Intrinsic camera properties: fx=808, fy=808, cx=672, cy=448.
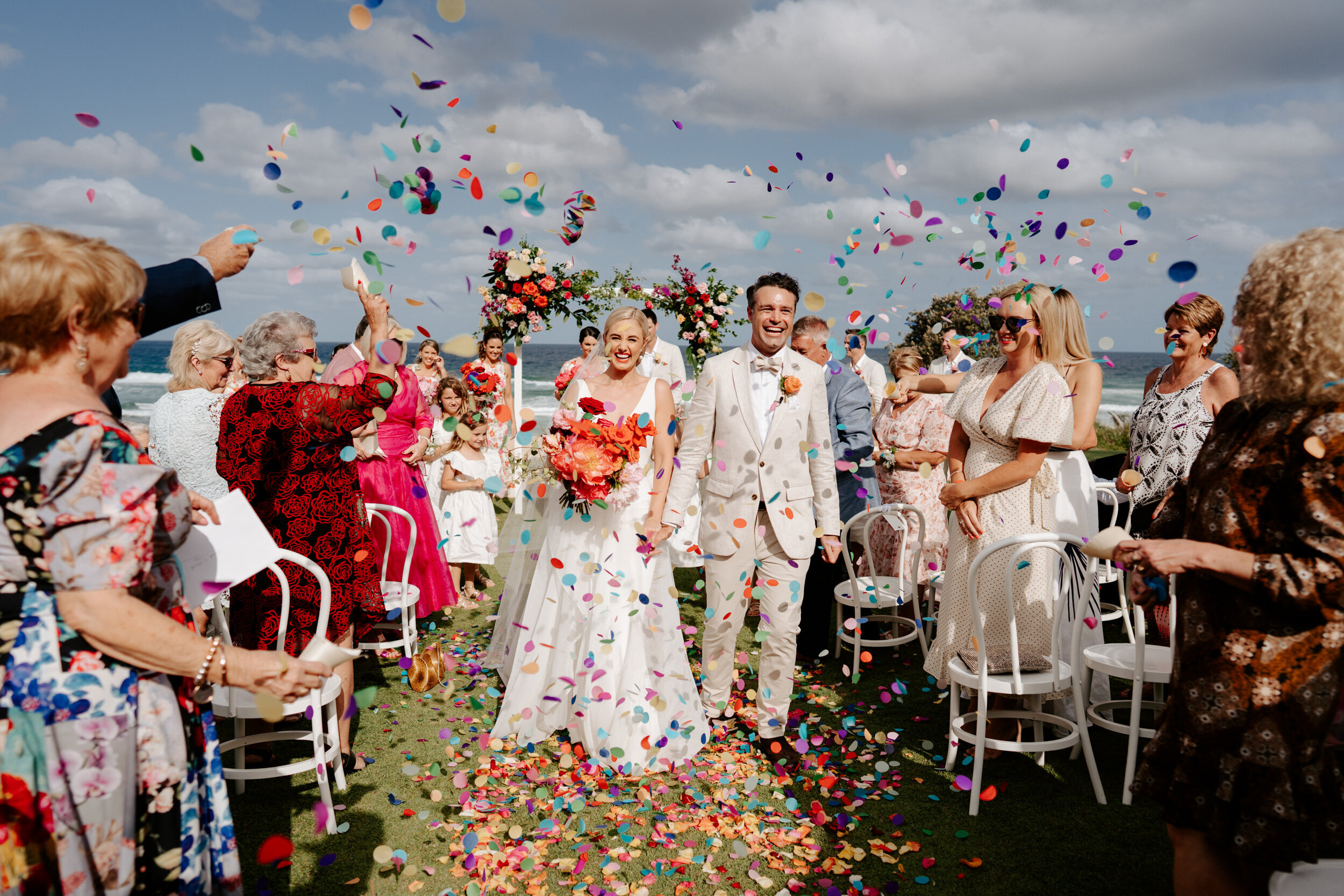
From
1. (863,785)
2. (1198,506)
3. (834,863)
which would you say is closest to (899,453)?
(863,785)

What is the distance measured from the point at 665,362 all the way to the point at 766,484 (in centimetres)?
372

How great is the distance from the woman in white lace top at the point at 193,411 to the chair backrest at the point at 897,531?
3.47 metres

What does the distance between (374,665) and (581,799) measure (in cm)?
222

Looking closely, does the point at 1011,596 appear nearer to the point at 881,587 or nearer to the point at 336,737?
the point at 881,587

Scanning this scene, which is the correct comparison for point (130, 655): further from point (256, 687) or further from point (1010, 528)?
point (1010, 528)

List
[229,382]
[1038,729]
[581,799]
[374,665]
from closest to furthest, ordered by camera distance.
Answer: [581,799] → [1038,729] → [374,665] → [229,382]

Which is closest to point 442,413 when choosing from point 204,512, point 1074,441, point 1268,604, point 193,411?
point 193,411

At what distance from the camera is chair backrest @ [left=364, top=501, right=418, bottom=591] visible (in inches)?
173

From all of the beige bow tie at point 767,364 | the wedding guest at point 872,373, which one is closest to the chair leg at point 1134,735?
the beige bow tie at point 767,364

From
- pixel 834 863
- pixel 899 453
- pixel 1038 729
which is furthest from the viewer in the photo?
pixel 899 453

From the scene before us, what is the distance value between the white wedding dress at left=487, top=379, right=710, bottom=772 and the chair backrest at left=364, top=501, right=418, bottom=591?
78 cm

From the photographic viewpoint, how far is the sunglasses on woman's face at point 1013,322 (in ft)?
11.6

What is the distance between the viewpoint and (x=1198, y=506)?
1917 mm

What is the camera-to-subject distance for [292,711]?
10.2 feet
